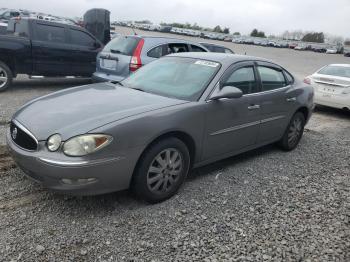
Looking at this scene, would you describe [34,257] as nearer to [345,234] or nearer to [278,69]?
[345,234]

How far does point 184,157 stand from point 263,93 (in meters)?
1.72

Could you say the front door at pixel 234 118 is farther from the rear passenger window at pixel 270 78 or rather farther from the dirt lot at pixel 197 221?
the dirt lot at pixel 197 221

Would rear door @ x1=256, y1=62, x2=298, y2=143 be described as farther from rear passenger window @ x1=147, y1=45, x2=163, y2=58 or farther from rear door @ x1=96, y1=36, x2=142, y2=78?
rear door @ x1=96, y1=36, x2=142, y2=78

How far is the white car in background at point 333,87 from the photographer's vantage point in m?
8.49

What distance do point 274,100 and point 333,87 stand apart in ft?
14.6

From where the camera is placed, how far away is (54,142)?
312cm

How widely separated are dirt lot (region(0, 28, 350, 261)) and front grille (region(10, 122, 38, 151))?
1.90ft

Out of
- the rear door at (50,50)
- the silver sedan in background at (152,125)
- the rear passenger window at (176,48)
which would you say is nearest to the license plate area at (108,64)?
the rear passenger window at (176,48)

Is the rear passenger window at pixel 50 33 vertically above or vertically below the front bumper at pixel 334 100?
above

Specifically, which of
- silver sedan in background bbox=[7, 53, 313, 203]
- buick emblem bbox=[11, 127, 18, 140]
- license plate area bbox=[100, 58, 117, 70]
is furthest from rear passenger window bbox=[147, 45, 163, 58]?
buick emblem bbox=[11, 127, 18, 140]

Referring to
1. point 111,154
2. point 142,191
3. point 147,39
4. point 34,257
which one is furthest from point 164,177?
point 147,39

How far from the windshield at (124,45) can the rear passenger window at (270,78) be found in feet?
11.6

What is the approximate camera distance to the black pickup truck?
8.36 meters

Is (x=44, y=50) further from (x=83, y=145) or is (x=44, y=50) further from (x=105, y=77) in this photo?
(x=83, y=145)
